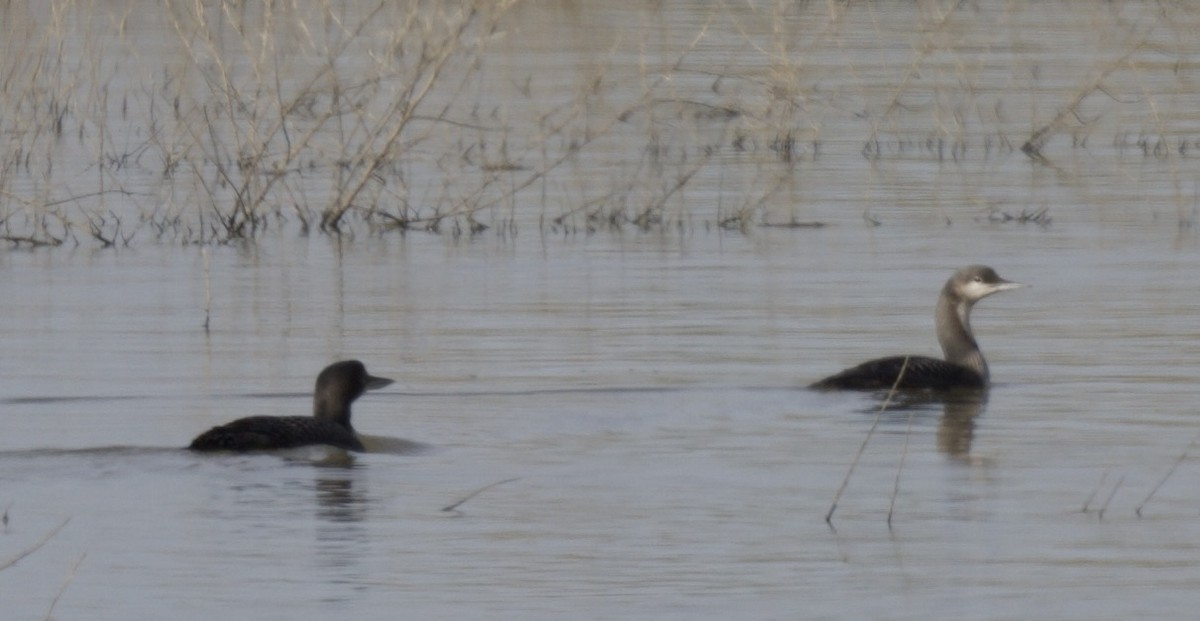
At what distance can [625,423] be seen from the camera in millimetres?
12008

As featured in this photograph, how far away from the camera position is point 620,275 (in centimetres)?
1720

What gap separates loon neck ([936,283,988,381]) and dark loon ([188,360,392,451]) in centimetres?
325

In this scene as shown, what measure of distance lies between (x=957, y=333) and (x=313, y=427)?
4.14 m

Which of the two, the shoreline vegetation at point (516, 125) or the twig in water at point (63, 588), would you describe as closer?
the twig in water at point (63, 588)

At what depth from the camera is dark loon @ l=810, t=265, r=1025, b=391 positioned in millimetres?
12859

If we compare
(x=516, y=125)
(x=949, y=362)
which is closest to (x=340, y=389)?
(x=949, y=362)

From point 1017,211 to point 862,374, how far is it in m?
7.72

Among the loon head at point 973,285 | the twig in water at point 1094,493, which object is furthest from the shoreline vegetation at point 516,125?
the twig in water at point 1094,493

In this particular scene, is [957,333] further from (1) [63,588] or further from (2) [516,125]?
(2) [516,125]

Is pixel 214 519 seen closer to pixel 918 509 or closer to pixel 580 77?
pixel 918 509

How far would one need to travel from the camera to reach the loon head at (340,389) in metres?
11.7

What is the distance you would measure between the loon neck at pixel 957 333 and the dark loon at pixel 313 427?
3.25 meters

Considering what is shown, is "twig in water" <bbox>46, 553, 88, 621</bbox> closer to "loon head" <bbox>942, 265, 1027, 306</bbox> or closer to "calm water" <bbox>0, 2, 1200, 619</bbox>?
"calm water" <bbox>0, 2, 1200, 619</bbox>

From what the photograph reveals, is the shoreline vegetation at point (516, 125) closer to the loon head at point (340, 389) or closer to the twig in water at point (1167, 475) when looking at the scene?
the loon head at point (340, 389)
